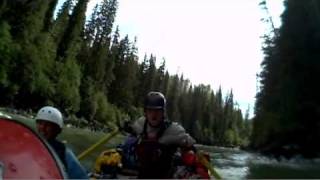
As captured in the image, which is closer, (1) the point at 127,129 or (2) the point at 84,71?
(1) the point at 127,129

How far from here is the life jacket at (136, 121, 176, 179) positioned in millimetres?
5957

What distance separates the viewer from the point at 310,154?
1817 inches

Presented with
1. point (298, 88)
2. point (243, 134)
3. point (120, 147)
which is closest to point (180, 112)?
point (243, 134)

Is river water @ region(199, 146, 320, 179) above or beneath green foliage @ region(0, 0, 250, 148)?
beneath

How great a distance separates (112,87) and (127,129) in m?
93.6

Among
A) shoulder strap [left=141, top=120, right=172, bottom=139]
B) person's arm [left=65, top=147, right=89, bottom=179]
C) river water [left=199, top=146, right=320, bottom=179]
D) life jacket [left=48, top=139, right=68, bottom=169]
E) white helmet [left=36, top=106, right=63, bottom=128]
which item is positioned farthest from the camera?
river water [left=199, top=146, right=320, bottom=179]

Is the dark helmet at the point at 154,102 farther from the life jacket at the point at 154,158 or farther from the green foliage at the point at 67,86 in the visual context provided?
the green foliage at the point at 67,86

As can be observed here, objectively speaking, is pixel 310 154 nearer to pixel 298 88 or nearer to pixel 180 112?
pixel 298 88

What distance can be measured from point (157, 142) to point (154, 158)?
170 mm

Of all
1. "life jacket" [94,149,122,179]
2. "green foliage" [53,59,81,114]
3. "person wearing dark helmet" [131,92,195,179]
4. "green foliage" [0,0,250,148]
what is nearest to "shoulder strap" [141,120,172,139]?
"person wearing dark helmet" [131,92,195,179]

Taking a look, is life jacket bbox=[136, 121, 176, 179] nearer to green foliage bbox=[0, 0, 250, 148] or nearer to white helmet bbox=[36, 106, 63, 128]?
white helmet bbox=[36, 106, 63, 128]

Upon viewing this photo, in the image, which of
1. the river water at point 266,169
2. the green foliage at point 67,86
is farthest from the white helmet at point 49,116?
the green foliage at point 67,86

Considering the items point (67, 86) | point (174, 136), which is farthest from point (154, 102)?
point (67, 86)

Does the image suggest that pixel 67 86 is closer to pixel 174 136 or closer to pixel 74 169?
pixel 174 136
